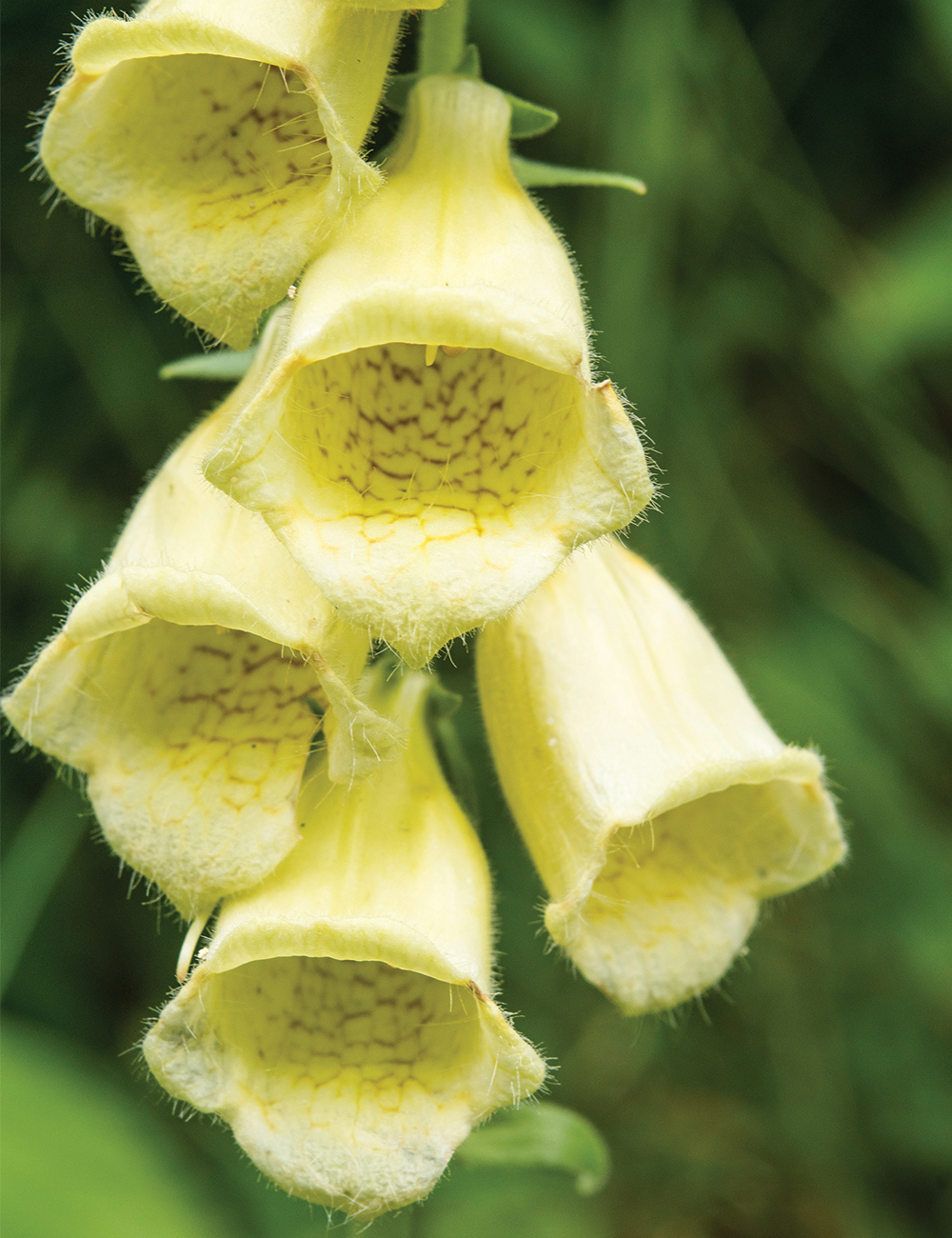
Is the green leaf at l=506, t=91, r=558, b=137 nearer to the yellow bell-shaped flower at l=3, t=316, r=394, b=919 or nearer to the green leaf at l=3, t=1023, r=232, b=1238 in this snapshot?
the yellow bell-shaped flower at l=3, t=316, r=394, b=919

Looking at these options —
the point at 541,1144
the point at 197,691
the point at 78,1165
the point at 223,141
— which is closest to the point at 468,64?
the point at 223,141

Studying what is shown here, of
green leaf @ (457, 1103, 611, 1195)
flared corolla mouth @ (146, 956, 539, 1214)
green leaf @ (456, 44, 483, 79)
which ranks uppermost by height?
green leaf @ (456, 44, 483, 79)

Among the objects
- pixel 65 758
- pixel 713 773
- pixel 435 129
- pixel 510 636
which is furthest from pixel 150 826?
pixel 435 129

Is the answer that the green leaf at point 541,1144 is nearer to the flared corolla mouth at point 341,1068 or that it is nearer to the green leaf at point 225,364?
the flared corolla mouth at point 341,1068

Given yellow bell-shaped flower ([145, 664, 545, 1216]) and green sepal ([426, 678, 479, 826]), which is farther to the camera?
green sepal ([426, 678, 479, 826])

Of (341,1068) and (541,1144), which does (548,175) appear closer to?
(341,1068)

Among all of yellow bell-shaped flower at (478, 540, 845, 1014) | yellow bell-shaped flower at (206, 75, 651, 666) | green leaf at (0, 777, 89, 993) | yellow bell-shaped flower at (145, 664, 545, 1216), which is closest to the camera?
yellow bell-shaped flower at (206, 75, 651, 666)

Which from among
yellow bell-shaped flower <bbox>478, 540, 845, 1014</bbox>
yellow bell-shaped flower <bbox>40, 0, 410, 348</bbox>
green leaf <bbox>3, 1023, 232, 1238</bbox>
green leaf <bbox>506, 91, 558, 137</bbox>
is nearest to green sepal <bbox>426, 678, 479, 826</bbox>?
yellow bell-shaped flower <bbox>478, 540, 845, 1014</bbox>

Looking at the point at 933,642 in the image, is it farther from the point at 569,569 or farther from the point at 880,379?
the point at 569,569
